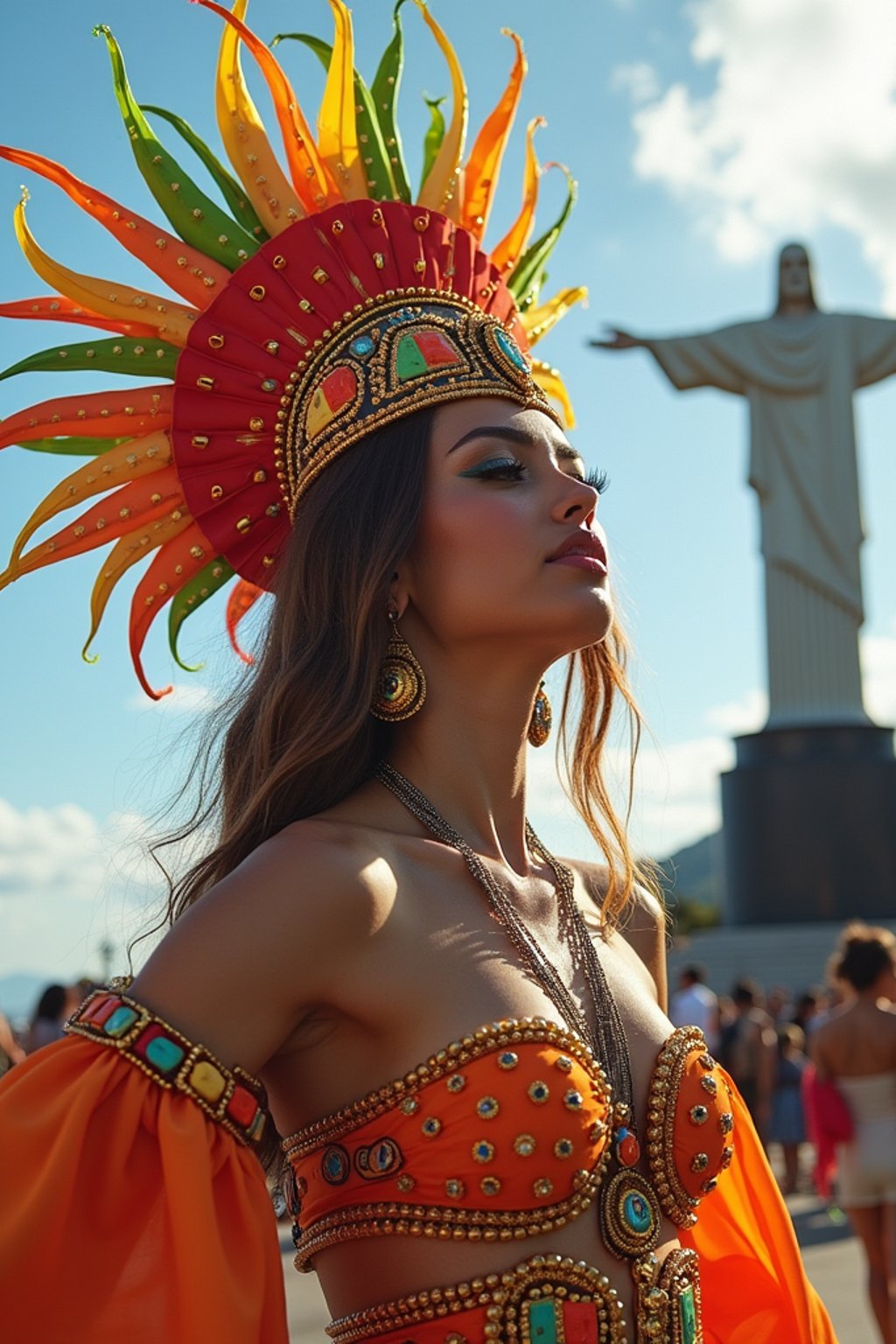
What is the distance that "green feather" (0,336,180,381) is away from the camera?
2.58 meters

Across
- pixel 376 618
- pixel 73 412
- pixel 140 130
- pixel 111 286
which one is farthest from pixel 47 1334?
pixel 140 130

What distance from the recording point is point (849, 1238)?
8.79m

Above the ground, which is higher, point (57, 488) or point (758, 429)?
point (758, 429)

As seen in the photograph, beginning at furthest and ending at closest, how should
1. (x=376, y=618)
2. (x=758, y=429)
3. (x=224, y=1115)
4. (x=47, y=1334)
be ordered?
Result: (x=758, y=429) → (x=376, y=618) → (x=224, y=1115) → (x=47, y=1334)

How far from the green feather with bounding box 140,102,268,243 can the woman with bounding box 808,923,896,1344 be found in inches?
185

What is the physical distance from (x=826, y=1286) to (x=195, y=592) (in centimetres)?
589

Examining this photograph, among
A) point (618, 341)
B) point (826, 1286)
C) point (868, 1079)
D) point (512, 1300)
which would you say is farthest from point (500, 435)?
point (618, 341)

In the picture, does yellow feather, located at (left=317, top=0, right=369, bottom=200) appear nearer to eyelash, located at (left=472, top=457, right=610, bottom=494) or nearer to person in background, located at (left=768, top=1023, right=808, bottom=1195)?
eyelash, located at (left=472, top=457, right=610, bottom=494)

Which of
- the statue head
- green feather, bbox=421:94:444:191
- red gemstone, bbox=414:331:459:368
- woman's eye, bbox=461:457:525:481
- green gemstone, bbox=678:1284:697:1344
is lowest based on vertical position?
green gemstone, bbox=678:1284:697:1344

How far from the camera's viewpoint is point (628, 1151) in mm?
1963

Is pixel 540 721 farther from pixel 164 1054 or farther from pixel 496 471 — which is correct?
pixel 164 1054

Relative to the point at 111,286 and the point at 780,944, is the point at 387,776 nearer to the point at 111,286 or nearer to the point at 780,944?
the point at 111,286

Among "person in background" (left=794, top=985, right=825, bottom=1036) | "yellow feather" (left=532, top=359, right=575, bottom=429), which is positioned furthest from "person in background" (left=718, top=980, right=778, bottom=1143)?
"yellow feather" (left=532, top=359, right=575, bottom=429)

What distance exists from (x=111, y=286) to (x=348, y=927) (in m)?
1.32
